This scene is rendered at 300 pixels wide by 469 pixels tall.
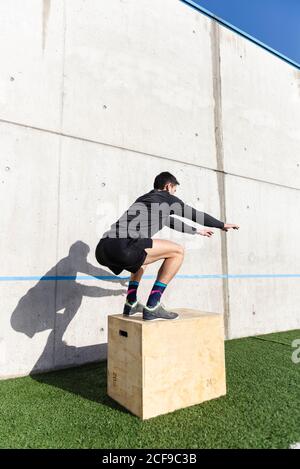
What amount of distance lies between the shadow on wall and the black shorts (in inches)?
43.1

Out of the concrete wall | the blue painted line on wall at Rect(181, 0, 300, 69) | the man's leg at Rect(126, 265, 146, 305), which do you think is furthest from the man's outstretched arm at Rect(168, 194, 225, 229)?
the blue painted line on wall at Rect(181, 0, 300, 69)

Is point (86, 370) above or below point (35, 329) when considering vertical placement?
below

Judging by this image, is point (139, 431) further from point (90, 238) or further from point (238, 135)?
point (238, 135)

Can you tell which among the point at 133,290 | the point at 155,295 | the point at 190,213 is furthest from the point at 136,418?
the point at 190,213

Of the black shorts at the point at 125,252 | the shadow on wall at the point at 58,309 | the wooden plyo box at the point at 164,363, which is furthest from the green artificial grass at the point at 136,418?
the black shorts at the point at 125,252

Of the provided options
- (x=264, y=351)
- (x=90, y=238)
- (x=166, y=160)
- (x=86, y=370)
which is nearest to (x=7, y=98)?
(x=90, y=238)

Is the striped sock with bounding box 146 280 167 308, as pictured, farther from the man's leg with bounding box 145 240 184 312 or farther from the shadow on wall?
the shadow on wall

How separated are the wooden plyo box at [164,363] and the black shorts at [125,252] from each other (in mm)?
408

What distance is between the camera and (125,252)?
2.50 m

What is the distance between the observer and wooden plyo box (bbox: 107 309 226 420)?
226 centimetres

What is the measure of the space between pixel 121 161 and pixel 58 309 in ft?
5.96

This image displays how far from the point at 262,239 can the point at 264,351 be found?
194 cm

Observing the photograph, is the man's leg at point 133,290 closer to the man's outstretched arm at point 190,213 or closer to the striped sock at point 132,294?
the striped sock at point 132,294
